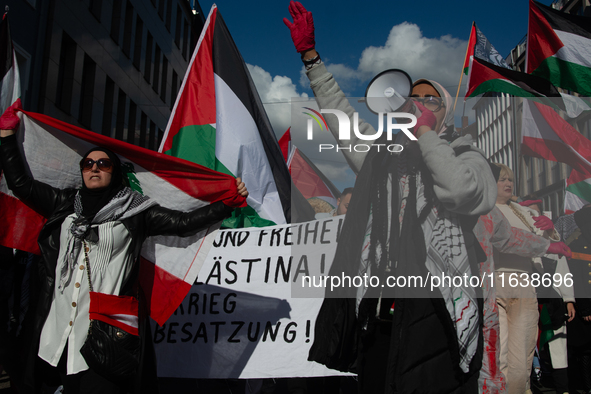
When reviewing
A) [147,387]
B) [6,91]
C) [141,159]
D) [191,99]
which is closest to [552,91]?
[191,99]

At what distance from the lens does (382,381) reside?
238 centimetres

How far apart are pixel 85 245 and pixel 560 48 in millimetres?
4843

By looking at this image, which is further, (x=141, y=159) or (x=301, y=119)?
(x=141, y=159)

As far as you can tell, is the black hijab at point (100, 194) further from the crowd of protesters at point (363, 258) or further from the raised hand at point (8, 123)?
the raised hand at point (8, 123)

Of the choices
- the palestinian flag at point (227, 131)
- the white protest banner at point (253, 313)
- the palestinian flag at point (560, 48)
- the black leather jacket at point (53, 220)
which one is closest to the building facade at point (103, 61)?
the palestinian flag at point (227, 131)

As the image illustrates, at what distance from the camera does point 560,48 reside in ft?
16.7

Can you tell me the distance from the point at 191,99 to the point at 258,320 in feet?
7.28

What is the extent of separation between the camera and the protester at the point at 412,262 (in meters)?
2.15

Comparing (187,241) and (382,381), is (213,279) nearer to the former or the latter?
(187,241)

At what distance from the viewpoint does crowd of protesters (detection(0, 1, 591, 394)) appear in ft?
7.19

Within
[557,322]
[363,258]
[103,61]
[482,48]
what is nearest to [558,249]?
[557,322]

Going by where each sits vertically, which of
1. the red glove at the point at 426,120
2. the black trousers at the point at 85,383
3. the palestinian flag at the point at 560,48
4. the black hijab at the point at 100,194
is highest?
the palestinian flag at the point at 560,48

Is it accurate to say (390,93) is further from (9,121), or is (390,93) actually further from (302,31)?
(9,121)

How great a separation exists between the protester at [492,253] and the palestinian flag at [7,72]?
4002mm
